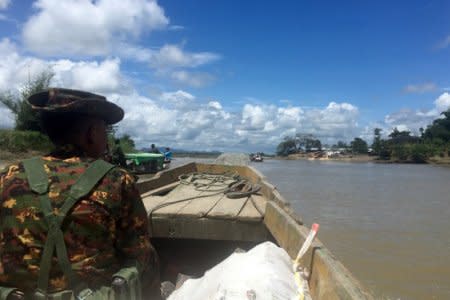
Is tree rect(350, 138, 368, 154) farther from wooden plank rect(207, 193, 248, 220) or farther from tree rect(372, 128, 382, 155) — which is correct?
wooden plank rect(207, 193, 248, 220)

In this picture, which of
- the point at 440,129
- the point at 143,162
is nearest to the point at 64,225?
the point at 143,162

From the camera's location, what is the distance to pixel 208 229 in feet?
12.2

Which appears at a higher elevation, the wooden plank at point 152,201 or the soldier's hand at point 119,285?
the soldier's hand at point 119,285

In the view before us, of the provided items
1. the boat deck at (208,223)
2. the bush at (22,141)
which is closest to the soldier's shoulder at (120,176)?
the boat deck at (208,223)

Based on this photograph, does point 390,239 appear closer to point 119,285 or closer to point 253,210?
point 253,210

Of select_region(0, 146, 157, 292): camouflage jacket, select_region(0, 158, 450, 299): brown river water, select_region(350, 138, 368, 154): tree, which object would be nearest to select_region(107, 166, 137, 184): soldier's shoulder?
select_region(0, 146, 157, 292): camouflage jacket

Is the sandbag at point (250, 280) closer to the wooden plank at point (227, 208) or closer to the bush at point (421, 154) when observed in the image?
the wooden plank at point (227, 208)

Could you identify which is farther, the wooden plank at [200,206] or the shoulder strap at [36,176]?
the wooden plank at [200,206]

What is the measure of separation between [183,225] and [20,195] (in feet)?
7.12

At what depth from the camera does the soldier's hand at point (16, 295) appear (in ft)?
5.57

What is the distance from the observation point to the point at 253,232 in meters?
3.77

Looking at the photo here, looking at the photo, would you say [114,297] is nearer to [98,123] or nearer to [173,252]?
[98,123]

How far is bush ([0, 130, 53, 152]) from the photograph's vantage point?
70.5 feet

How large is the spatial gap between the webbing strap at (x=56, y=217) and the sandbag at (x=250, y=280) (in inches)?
29.8
